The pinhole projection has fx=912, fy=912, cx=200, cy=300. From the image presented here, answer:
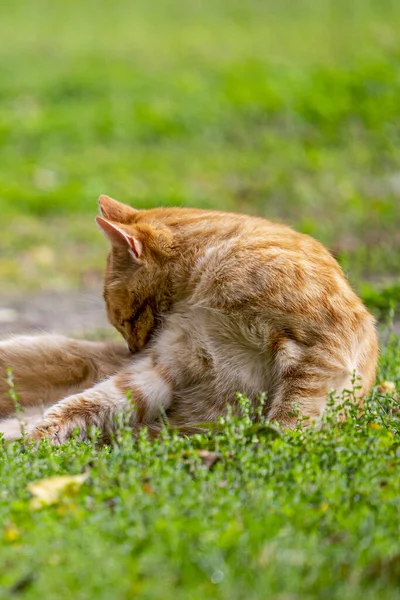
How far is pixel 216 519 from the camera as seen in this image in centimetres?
214

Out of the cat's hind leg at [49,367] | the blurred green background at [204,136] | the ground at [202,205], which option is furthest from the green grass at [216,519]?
the blurred green background at [204,136]

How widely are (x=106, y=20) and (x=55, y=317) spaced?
36.2 feet

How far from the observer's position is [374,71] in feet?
33.8

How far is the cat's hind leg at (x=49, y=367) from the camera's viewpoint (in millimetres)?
3781

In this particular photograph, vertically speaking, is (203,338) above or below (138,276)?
below

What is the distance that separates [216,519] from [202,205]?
633 cm

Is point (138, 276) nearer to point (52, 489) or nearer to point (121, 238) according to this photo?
point (121, 238)

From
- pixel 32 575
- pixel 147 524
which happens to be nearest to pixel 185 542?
pixel 147 524

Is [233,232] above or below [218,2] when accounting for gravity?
below

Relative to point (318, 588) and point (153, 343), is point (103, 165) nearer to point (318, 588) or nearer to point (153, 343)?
point (153, 343)

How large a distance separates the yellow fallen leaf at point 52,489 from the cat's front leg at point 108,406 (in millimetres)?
806

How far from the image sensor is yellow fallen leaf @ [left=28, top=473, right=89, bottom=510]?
237 centimetres

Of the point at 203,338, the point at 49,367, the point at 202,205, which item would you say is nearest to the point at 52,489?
the point at 203,338

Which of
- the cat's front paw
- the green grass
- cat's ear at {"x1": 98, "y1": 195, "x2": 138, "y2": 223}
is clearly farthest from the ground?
cat's ear at {"x1": 98, "y1": 195, "x2": 138, "y2": 223}
